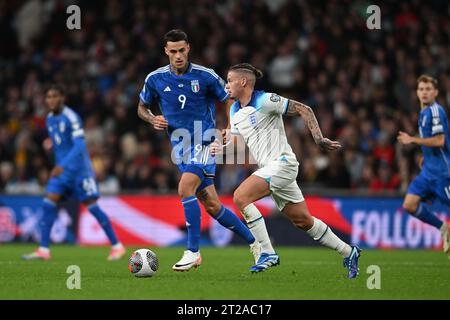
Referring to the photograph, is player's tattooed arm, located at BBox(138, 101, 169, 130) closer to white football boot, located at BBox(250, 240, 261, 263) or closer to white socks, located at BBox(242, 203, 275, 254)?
white socks, located at BBox(242, 203, 275, 254)

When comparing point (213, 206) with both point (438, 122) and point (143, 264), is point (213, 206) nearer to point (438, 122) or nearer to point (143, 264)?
point (143, 264)

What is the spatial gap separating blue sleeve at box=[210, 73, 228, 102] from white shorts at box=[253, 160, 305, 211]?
1.38m

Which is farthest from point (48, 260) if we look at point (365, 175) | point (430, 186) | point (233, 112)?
point (365, 175)

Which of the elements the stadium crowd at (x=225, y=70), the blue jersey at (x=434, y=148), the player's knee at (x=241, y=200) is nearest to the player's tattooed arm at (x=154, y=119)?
the player's knee at (x=241, y=200)

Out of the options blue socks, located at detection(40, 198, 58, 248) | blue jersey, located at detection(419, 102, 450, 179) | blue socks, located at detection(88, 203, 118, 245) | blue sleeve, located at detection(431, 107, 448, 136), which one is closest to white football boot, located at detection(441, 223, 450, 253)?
blue jersey, located at detection(419, 102, 450, 179)

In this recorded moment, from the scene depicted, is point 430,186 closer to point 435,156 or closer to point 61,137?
point 435,156

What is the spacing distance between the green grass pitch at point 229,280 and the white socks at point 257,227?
314 millimetres

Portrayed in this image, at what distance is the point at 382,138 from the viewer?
1797 cm

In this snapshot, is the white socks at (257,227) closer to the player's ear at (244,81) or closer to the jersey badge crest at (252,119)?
the jersey badge crest at (252,119)

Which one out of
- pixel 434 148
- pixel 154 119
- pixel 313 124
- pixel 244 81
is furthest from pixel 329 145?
pixel 434 148

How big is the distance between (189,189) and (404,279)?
248cm

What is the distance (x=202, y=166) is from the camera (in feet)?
32.4

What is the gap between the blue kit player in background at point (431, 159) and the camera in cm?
1198

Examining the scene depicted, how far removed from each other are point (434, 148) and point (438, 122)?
437 millimetres
